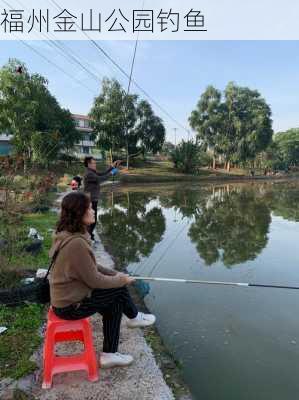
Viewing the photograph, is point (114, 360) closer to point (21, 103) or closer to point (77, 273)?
point (77, 273)

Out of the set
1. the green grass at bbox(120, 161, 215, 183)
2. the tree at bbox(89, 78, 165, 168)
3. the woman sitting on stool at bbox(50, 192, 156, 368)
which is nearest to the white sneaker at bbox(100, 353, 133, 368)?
the woman sitting on stool at bbox(50, 192, 156, 368)

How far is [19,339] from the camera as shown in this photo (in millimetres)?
3006

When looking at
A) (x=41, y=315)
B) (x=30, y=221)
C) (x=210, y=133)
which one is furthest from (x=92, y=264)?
(x=210, y=133)

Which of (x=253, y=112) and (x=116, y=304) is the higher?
(x=253, y=112)

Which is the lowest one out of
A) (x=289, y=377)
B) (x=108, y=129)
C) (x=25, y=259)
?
(x=289, y=377)

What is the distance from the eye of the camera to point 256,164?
177 ft

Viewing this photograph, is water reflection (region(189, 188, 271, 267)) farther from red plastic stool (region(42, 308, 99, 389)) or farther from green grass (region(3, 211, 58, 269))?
red plastic stool (region(42, 308, 99, 389))

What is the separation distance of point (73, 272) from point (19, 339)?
1.10 metres

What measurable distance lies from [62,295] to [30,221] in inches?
249

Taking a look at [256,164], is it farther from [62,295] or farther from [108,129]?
[62,295]

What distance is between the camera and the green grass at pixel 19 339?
2.59 meters

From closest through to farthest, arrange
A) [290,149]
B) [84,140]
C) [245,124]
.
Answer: [245,124]
[84,140]
[290,149]

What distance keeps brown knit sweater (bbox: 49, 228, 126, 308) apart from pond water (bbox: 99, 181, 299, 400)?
1.14m

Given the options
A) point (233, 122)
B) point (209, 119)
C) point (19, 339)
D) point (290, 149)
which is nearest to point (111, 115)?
point (209, 119)
